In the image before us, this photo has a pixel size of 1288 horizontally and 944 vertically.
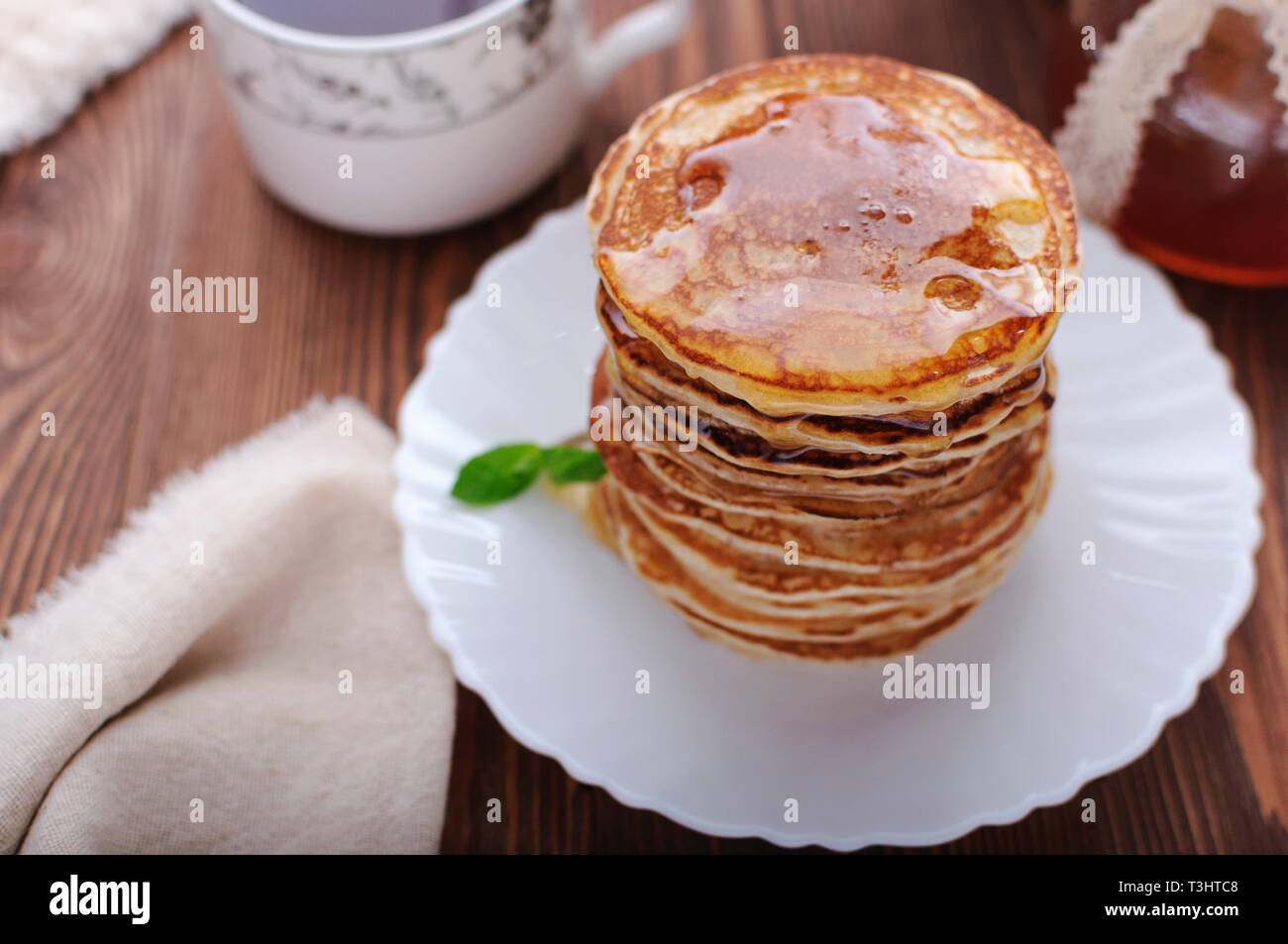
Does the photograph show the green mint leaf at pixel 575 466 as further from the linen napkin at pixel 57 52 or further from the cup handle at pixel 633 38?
the linen napkin at pixel 57 52

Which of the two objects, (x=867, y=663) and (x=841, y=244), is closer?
(x=841, y=244)

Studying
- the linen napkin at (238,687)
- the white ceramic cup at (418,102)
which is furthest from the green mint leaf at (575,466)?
the white ceramic cup at (418,102)

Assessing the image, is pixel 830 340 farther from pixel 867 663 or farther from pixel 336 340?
pixel 336 340

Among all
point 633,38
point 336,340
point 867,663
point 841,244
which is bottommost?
point 867,663

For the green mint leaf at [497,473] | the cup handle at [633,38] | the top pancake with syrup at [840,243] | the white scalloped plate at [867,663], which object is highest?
the top pancake with syrup at [840,243]

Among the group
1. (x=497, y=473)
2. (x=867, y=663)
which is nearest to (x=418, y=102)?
(x=497, y=473)

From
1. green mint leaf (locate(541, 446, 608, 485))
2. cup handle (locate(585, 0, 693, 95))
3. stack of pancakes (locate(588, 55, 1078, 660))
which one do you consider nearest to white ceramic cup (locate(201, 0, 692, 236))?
cup handle (locate(585, 0, 693, 95))
